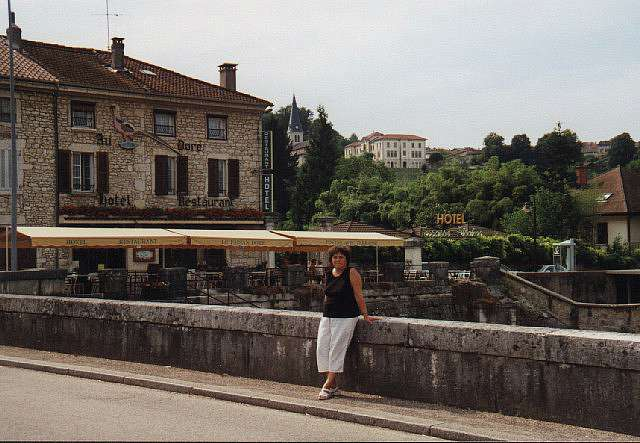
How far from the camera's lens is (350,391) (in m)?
9.85

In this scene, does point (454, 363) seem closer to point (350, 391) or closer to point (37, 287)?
point (350, 391)

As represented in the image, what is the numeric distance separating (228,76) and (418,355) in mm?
38945

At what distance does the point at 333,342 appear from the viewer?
30.8ft

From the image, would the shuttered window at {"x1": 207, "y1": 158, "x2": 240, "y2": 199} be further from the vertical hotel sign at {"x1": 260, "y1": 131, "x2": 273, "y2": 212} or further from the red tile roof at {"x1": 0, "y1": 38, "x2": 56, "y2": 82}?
the red tile roof at {"x1": 0, "y1": 38, "x2": 56, "y2": 82}

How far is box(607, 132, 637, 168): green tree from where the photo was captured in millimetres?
150125

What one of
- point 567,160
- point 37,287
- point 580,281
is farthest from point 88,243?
point 567,160

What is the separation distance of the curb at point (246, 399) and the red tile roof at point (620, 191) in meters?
57.9

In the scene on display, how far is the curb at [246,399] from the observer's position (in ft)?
25.5

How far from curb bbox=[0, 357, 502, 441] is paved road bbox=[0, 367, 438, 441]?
0.10 metres

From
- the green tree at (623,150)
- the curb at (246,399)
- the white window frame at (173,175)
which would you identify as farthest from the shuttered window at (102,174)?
the green tree at (623,150)

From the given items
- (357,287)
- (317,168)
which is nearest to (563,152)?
(317,168)

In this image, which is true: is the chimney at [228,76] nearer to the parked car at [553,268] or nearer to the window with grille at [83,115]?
the window with grille at [83,115]

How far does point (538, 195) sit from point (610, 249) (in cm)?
651

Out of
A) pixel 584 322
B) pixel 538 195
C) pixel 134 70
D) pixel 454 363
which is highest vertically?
pixel 134 70
